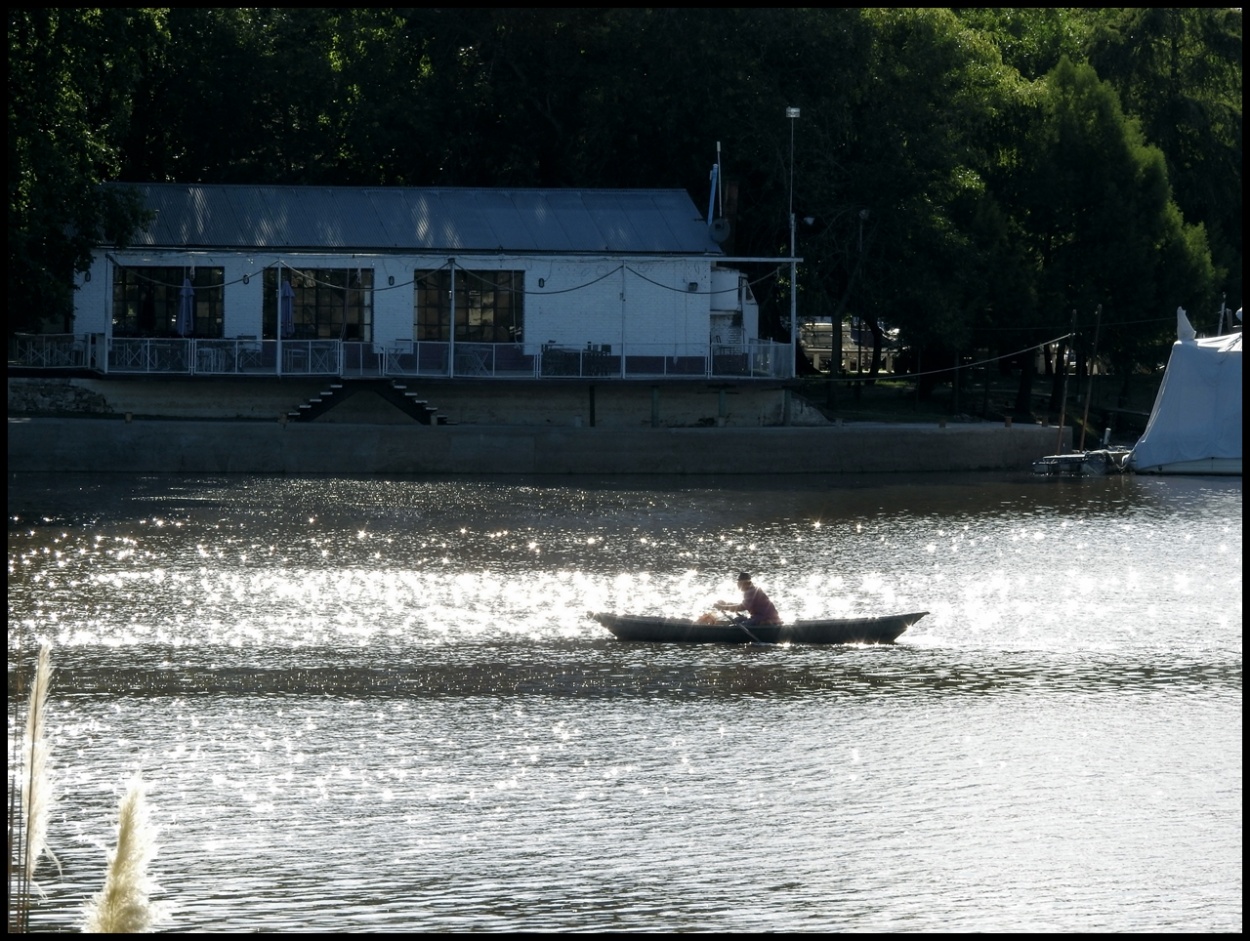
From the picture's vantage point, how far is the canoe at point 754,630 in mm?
23656

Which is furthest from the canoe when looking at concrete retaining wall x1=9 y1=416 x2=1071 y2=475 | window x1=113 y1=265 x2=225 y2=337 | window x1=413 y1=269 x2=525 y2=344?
window x1=113 y1=265 x2=225 y2=337

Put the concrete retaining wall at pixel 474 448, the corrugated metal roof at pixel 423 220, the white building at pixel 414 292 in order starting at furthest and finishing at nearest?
1. the corrugated metal roof at pixel 423 220
2. the white building at pixel 414 292
3. the concrete retaining wall at pixel 474 448

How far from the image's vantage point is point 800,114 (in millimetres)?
52844

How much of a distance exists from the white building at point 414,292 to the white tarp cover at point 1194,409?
431 inches

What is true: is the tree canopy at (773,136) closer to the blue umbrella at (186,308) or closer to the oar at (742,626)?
the blue umbrella at (186,308)

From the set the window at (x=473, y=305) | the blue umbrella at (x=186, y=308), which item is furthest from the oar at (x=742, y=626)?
the blue umbrella at (x=186, y=308)

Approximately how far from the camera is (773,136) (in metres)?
53.0

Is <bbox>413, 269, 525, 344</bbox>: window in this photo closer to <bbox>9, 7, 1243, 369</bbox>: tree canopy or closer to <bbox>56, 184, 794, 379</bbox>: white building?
<bbox>56, 184, 794, 379</bbox>: white building

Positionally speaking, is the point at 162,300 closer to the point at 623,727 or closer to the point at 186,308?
the point at 186,308

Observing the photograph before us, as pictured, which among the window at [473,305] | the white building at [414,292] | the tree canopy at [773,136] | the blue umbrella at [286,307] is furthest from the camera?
the tree canopy at [773,136]

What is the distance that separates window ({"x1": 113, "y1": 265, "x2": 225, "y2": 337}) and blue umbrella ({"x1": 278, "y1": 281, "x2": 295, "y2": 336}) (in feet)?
6.15

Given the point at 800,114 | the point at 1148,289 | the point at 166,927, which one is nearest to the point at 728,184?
the point at 800,114

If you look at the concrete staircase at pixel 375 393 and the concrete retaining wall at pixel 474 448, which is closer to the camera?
the concrete retaining wall at pixel 474 448

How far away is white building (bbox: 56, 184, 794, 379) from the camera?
4712cm
